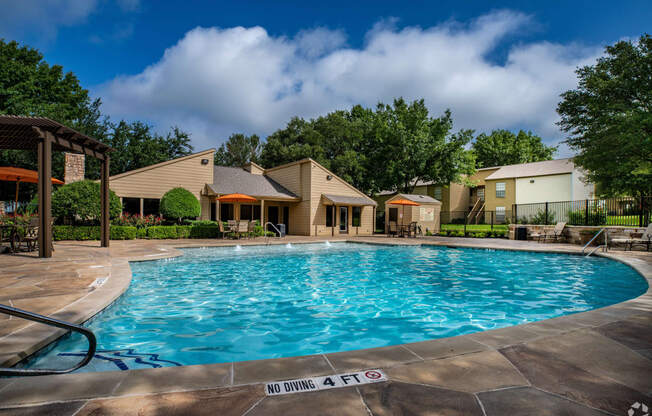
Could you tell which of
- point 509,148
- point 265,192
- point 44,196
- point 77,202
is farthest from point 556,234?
point 509,148

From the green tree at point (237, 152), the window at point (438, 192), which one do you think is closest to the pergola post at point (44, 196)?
the window at point (438, 192)

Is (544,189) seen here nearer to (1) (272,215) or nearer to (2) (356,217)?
(2) (356,217)

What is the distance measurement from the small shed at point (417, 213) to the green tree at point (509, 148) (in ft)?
65.5

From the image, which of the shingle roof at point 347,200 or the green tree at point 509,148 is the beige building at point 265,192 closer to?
the shingle roof at point 347,200

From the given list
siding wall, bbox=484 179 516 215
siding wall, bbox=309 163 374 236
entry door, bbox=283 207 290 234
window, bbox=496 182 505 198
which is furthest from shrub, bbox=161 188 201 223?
window, bbox=496 182 505 198

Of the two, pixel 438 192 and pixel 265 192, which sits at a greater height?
pixel 438 192

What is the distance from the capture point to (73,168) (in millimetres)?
15539

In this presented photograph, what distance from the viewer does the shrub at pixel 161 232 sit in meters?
15.1

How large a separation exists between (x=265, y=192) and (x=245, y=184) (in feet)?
4.90

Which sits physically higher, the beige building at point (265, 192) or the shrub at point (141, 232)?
the beige building at point (265, 192)

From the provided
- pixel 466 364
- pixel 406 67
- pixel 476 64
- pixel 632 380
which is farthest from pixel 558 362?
pixel 476 64

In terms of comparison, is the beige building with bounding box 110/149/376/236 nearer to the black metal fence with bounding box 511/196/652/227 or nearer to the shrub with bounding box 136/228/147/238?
the shrub with bounding box 136/228/147/238

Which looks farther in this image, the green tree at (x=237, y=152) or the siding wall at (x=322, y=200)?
the green tree at (x=237, y=152)

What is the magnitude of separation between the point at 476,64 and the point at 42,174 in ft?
52.3
